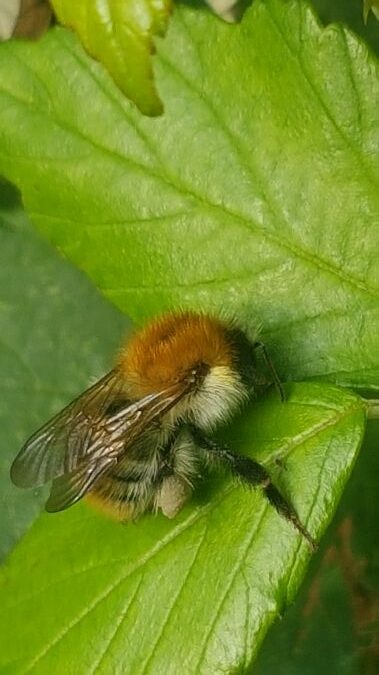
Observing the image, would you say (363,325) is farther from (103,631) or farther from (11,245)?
(11,245)

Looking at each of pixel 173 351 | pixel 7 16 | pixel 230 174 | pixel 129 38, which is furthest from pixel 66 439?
pixel 7 16

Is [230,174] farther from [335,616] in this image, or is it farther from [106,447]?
[335,616]

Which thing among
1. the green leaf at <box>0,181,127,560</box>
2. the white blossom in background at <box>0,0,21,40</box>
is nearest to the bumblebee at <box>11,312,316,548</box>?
the green leaf at <box>0,181,127,560</box>

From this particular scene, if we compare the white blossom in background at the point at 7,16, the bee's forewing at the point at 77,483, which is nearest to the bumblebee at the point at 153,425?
the bee's forewing at the point at 77,483

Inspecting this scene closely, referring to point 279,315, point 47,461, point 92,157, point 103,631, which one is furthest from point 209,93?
point 103,631

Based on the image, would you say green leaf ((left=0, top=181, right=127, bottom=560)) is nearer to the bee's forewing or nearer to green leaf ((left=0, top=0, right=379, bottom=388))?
green leaf ((left=0, top=0, right=379, bottom=388))

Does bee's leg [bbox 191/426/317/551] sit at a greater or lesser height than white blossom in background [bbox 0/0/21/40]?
lesser
